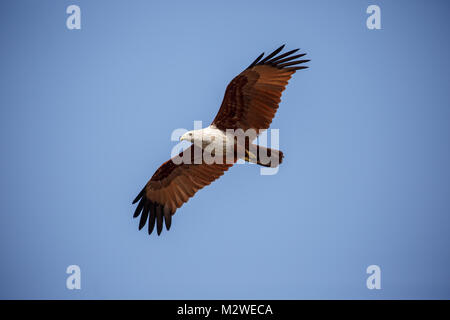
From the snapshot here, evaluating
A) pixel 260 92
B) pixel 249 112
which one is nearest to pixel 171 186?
pixel 249 112

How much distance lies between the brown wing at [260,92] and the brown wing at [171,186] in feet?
3.99

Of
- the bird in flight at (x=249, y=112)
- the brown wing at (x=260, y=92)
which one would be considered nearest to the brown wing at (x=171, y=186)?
the bird in flight at (x=249, y=112)

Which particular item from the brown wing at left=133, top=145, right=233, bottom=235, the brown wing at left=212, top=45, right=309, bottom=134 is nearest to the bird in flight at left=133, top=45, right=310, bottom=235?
the brown wing at left=212, top=45, right=309, bottom=134

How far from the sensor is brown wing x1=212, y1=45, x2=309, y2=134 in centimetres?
796

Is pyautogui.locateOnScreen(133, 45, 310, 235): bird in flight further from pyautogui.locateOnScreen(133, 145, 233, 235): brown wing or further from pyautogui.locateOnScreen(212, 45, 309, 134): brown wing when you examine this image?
pyautogui.locateOnScreen(133, 145, 233, 235): brown wing

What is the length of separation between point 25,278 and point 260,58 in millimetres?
23581

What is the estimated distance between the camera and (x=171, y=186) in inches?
357

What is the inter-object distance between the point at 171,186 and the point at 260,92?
279 cm

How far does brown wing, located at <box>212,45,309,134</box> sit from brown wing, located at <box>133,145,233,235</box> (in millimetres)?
1216

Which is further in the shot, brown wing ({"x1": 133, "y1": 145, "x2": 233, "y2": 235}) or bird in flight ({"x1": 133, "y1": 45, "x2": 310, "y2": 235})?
brown wing ({"x1": 133, "y1": 145, "x2": 233, "y2": 235})
